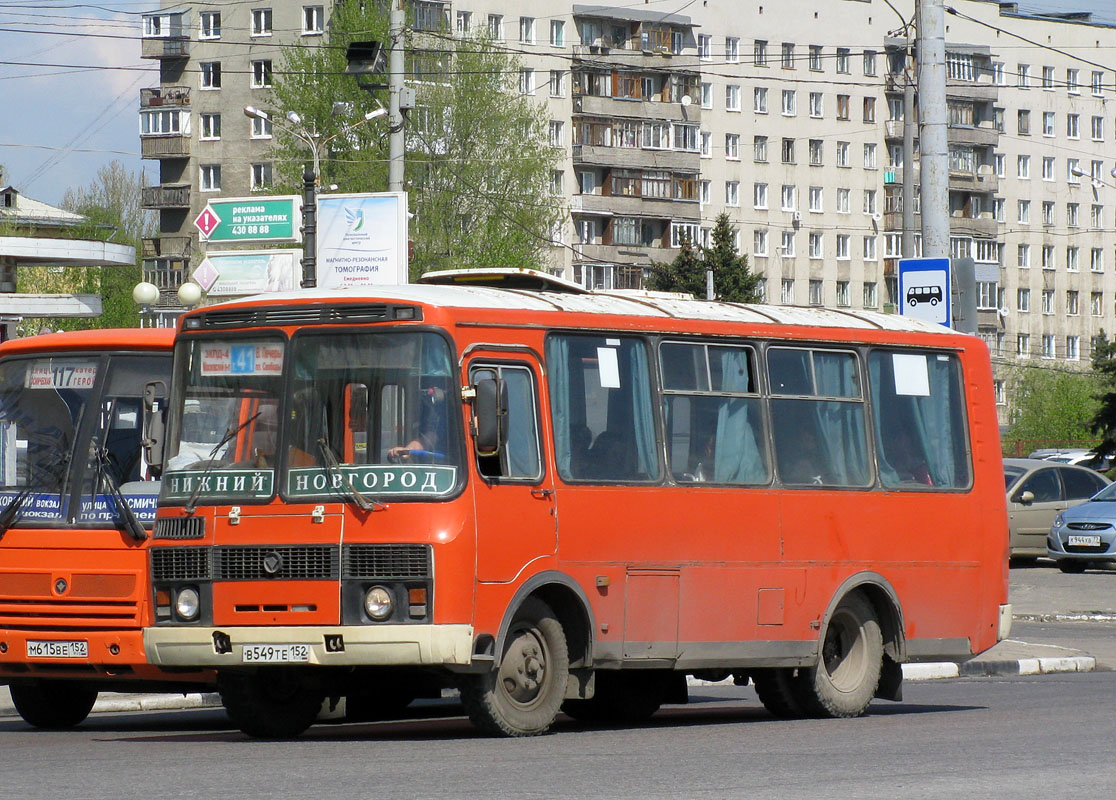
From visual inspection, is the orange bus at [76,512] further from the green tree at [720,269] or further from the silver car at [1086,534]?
the green tree at [720,269]

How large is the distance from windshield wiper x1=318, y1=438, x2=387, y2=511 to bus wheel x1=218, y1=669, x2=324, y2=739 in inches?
54.8

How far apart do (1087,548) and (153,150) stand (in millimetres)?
74202

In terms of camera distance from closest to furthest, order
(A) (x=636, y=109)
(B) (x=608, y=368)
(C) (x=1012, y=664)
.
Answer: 1. (B) (x=608, y=368)
2. (C) (x=1012, y=664)
3. (A) (x=636, y=109)

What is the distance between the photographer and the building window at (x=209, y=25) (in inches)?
3873

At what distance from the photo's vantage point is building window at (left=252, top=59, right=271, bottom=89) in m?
94.7

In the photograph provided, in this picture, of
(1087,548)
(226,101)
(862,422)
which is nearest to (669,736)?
(862,422)

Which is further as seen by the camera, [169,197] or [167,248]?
[167,248]

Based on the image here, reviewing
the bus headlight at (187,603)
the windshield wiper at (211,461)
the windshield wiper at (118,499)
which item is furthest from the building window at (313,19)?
the bus headlight at (187,603)

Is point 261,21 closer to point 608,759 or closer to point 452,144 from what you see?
point 452,144

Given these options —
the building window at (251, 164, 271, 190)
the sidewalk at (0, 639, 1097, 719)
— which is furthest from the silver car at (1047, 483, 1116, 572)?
the building window at (251, 164, 271, 190)

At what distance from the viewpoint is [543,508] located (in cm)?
1258

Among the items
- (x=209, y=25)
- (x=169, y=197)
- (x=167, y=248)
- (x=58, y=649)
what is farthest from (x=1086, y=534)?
(x=167, y=248)

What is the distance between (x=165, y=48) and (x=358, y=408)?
9116 centimetres

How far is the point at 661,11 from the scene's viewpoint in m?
99.4
